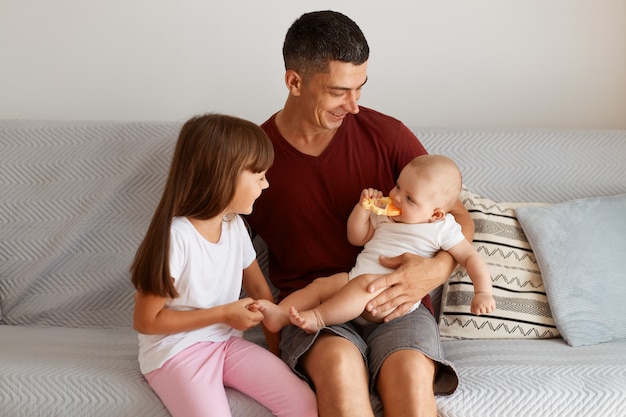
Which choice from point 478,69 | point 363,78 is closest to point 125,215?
point 363,78

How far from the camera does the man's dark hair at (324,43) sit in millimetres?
1921

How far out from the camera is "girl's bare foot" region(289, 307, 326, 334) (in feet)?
5.95

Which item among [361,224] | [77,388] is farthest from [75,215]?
[361,224]

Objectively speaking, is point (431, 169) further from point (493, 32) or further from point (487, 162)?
point (493, 32)

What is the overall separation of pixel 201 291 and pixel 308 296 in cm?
27

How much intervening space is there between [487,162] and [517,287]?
1.31ft

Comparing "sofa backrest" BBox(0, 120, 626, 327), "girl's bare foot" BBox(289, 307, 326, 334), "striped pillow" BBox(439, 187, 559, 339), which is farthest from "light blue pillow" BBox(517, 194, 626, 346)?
"girl's bare foot" BBox(289, 307, 326, 334)

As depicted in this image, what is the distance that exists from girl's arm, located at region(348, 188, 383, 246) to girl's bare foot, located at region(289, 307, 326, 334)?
254 mm

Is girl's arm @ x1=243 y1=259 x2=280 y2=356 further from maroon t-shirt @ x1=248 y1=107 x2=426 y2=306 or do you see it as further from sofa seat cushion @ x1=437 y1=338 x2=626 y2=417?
sofa seat cushion @ x1=437 y1=338 x2=626 y2=417

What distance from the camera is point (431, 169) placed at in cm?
193

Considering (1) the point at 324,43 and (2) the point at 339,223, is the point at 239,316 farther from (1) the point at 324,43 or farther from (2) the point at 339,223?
(1) the point at 324,43

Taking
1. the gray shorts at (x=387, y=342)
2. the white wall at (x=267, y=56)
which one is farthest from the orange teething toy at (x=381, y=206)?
the white wall at (x=267, y=56)

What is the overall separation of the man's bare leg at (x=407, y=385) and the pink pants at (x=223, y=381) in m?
0.16

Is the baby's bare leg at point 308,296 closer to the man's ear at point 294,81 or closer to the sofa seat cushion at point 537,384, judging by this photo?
the sofa seat cushion at point 537,384
